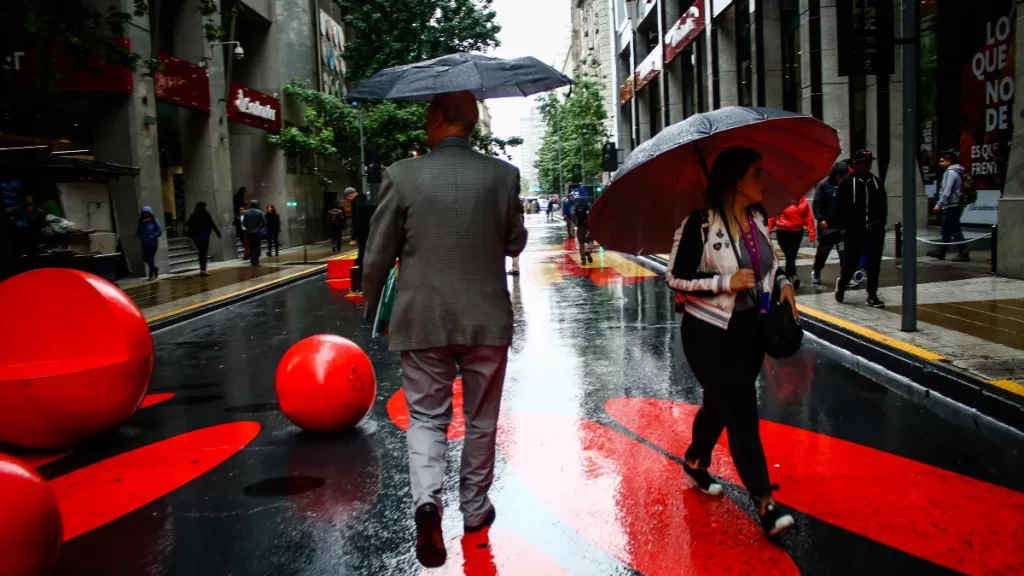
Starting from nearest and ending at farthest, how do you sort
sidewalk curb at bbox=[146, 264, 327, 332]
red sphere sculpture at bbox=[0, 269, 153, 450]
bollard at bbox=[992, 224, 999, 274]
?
red sphere sculpture at bbox=[0, 269, 153, 450]
bollard at bbox=[992, 224, 999, 274]
sidewalk curb at bbox=[146, 264, 327, 332]

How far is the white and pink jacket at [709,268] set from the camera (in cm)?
398

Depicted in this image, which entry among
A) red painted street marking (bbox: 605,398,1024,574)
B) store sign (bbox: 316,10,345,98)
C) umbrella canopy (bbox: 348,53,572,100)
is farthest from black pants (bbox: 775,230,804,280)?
store sign (bbox: 316,10,345,98)

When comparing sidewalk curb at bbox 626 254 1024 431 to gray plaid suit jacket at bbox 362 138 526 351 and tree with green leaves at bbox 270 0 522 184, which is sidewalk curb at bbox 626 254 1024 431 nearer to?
gray plaid suit jacket at bbox 362 138 526 351

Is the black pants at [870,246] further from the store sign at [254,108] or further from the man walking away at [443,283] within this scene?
the store sign at [254,108]

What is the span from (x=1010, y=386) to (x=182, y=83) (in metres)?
24.0

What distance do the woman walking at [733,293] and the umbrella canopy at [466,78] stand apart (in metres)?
1.00

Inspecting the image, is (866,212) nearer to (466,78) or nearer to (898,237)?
(898,237)

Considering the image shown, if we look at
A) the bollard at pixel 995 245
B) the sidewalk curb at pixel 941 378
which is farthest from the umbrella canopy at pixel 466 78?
the bollard at pixel 995 245

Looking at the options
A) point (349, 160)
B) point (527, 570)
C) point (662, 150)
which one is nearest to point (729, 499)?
point (527, 570)

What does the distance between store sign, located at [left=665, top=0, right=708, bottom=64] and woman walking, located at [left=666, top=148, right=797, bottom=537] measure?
1138 inches

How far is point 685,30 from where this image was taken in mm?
33781

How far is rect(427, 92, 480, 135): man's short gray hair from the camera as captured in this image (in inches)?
154

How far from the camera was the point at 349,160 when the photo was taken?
38.5m

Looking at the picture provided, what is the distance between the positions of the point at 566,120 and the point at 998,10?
155ft
